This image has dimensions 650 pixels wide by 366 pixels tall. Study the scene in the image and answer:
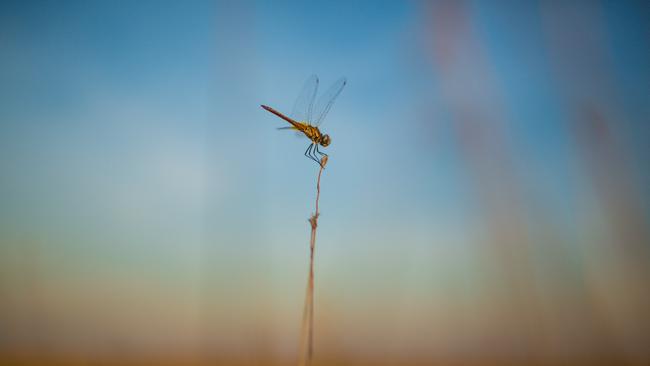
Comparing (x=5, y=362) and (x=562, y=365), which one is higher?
(x=562, y=365)

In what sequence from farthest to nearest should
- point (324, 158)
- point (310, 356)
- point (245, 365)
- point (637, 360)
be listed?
point (637, 360) → point (245, 365) → point (324, 158) → point (310, 356)

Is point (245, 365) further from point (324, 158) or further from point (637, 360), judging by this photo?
point (637, 360)

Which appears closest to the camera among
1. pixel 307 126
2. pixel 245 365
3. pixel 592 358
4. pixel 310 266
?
pixel 310 266

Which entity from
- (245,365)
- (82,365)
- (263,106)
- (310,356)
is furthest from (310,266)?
(82,365)

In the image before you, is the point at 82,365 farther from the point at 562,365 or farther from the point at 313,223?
the point at 562,365

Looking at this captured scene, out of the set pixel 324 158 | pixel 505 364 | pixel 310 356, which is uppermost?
pixel 324 158

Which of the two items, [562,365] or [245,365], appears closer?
[245,365]

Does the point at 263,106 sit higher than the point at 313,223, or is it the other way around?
the point at 263,106

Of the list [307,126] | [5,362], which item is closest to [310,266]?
[307,126]

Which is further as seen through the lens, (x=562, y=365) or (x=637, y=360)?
(x=562, y=365)
